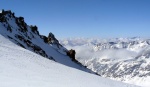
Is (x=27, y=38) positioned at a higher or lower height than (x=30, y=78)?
higher

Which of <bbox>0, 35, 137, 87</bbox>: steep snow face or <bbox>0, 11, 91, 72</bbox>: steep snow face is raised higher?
<bbox>0, 11, 91, 72</bbox>: steep snow face

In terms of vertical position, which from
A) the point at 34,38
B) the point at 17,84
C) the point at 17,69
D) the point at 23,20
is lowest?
the point at 17,84

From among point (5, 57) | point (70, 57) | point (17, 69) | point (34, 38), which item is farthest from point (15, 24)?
point (17, 69)

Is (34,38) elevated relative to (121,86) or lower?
elevated

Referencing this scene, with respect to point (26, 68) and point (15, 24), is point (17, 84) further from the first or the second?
point (15, 24)

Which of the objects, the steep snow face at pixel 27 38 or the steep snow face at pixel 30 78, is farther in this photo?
the steep snow face at pixel 27 38

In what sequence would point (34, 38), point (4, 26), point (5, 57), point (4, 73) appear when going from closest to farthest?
point (4, 73) < point (5, 57) < point (4, 26) < point (34, 38)

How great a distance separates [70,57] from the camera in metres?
124

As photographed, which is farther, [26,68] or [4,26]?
[4,26]

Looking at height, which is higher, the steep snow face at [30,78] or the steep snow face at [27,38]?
the steep snow face at [27,38]

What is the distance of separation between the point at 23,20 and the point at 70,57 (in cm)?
3027

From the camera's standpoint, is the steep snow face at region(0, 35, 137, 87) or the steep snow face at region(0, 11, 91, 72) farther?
the steep snow face at region(0, 11, 91, 72)

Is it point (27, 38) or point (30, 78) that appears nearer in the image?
point (30, 78)

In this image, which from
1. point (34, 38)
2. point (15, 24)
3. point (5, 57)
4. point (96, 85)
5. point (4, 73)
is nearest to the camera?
point (4, 73)
